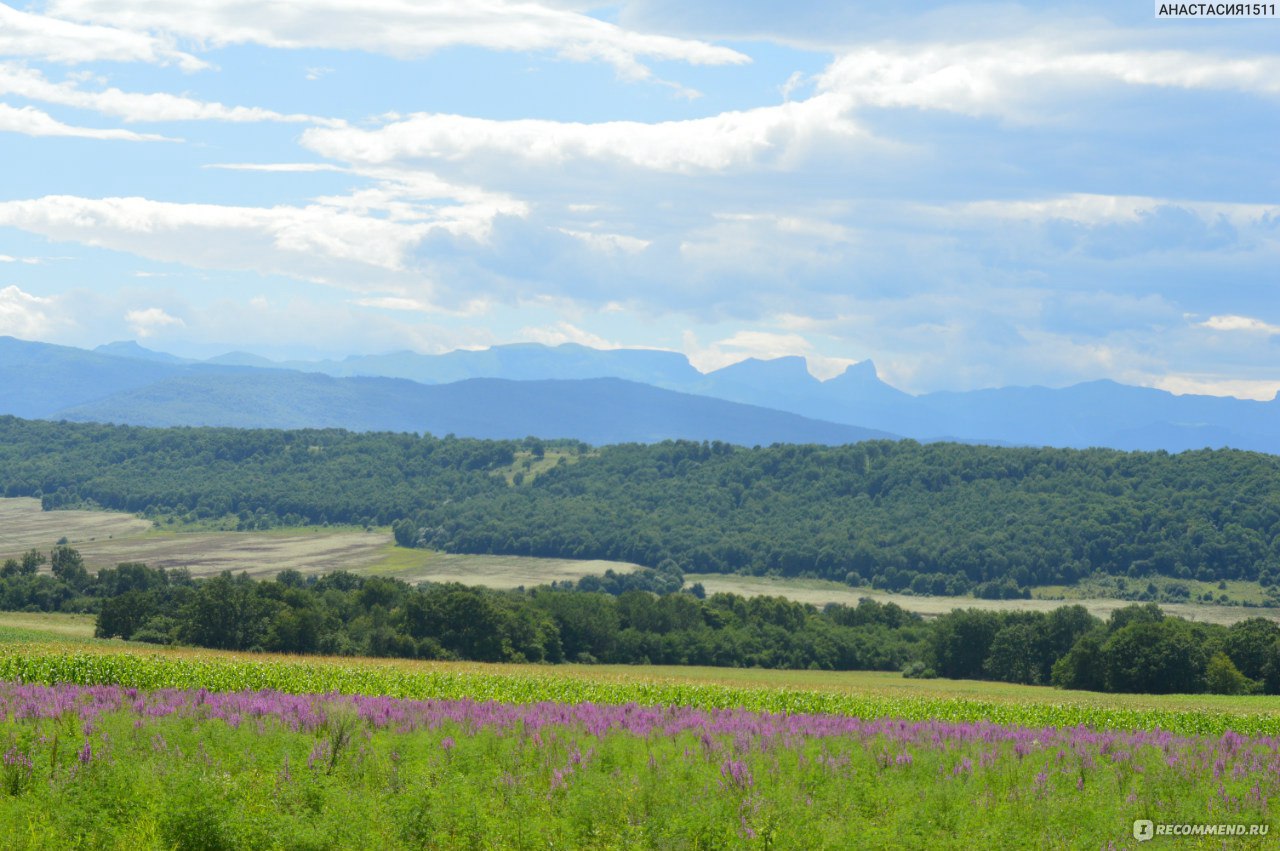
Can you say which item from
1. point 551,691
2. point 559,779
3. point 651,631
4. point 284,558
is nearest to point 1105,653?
point 651,631

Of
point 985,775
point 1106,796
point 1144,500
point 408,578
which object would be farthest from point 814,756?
point 1144,500

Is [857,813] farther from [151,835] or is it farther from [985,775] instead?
[151,835]

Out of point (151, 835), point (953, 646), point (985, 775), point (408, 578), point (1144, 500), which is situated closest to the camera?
point (151, 835)

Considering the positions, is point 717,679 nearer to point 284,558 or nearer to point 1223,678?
point 1223,678

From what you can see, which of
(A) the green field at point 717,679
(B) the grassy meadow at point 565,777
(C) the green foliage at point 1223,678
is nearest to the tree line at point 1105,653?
(C) the green foliage at point 1223,678

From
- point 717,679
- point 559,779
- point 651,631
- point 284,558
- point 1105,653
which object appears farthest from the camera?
point 284,558

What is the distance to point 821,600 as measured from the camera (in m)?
158

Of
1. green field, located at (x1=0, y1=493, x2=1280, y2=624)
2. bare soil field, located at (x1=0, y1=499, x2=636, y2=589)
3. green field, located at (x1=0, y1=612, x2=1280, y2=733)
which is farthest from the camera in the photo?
bare soil field, located at (x1=0, y1=499, x2=636, y2=589)

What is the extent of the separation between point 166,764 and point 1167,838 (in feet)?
48.0

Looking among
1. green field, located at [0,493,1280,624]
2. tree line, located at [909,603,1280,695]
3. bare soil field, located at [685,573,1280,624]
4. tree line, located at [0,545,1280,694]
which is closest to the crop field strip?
tree line, located at [0,545,1280,694]

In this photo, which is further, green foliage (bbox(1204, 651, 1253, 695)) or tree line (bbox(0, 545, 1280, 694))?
green foliage (bbox(1204, 651, 1253, 695))

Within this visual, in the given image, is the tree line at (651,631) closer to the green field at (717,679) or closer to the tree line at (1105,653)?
the tree line at (1105,653)

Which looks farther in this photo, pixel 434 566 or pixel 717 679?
pixel 434 566

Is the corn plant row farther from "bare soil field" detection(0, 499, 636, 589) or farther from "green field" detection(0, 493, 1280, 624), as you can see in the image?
"bare soil field" detection(0, 499, 636, 589)
